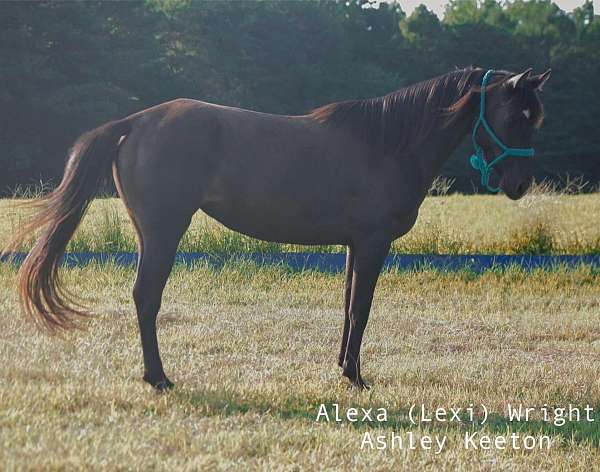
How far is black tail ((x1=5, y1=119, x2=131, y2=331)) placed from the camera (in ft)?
15.2

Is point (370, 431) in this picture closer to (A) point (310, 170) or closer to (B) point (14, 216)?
(A) point (310, 170)

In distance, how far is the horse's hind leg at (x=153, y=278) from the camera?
4.53 m

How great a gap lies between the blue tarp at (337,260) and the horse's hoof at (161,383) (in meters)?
4.27

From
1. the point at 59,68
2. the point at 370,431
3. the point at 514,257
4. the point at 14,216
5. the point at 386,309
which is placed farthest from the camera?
the point at 59,68

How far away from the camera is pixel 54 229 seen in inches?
184

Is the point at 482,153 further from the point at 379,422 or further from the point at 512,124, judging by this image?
the point at 379,422

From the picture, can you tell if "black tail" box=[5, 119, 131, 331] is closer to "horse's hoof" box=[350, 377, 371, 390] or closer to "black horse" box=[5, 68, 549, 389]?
"black horse" box=[5, 68, 549, 389]

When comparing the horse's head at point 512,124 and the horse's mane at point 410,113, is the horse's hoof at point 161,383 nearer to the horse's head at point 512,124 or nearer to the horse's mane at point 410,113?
the horse's mane at point 410,113

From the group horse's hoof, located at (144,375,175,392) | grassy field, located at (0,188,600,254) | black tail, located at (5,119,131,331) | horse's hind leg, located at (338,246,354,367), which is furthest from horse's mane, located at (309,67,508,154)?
grassy field, located at (0,188,600,254)

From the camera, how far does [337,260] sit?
921 cm

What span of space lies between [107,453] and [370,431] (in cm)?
138

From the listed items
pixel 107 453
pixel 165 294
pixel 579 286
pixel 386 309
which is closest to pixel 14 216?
pixel 165 294

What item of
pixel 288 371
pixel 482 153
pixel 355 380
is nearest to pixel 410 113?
pixel 482 153

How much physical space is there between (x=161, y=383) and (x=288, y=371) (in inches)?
36.8
